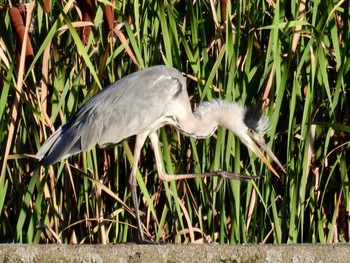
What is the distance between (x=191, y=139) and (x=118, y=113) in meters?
0.35

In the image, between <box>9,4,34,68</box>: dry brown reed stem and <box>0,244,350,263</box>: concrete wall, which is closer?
<box>0,244,350,263</box>: concrete wall

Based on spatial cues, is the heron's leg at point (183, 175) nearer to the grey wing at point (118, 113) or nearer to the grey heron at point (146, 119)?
the grey heron at point (146, 119)

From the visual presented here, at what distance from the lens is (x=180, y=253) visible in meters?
2.88

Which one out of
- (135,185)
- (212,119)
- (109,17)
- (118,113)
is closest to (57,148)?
(135,185)

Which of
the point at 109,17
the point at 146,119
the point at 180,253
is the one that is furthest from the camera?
the point at 146,119

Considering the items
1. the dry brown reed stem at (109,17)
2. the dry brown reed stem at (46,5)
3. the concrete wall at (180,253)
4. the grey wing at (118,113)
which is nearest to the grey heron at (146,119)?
the grey wing at (118,113)

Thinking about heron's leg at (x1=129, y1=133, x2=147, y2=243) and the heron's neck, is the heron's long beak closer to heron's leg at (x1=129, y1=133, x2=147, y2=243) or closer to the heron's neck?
the heron's neck

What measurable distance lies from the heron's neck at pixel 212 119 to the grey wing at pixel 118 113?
130 millimetres

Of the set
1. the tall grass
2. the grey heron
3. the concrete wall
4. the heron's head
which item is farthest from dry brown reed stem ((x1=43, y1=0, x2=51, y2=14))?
the concrete wall

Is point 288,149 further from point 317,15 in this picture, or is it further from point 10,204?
point 10,204

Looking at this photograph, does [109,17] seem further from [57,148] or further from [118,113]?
[57,148]

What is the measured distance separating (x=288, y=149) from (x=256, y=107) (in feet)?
0.90

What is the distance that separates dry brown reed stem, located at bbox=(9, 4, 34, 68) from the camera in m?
3.55

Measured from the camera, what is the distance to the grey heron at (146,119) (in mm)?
3648
